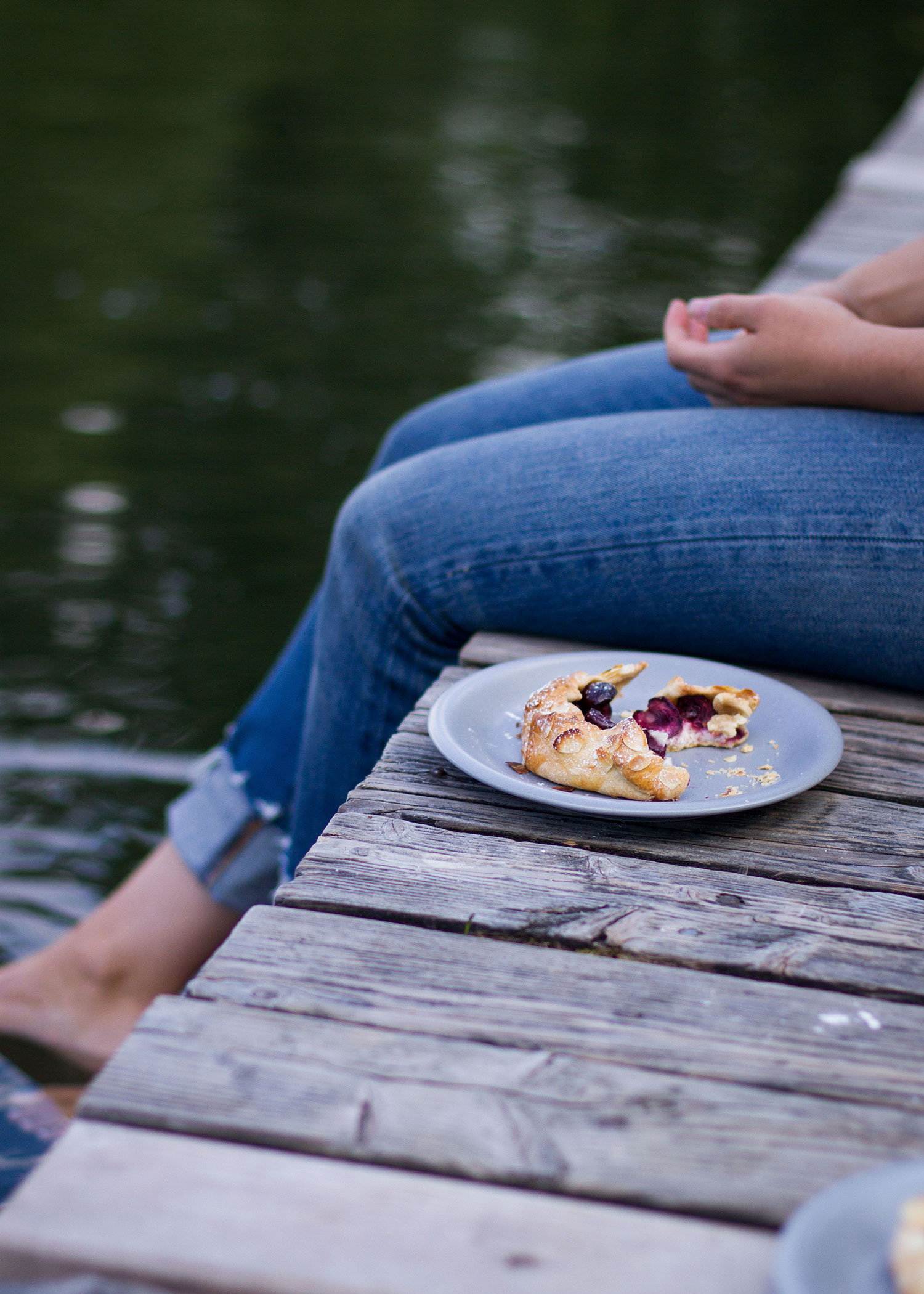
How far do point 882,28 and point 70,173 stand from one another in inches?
431

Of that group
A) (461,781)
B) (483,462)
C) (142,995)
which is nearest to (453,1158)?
(461,781)

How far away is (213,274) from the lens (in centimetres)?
562

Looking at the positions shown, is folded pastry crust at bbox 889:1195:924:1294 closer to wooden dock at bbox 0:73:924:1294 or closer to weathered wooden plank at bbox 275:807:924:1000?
wooden dock at bbox 0:73:924:1294

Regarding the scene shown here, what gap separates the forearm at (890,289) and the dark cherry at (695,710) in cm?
60

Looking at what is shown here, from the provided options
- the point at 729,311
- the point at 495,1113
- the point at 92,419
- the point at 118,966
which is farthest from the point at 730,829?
the point at 92,419

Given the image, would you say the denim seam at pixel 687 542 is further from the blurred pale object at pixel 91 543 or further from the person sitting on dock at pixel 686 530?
the blurred pale object at pixel 91 543

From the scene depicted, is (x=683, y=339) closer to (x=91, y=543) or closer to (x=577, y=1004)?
(x=577, y=1004)

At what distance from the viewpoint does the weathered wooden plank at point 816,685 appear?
131 centimetres

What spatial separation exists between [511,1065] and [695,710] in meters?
0.47

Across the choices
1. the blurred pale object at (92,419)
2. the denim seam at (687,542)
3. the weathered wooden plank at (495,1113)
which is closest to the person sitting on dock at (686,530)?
the denim seam at (687,542)

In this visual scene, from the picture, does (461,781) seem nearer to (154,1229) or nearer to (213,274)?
(154,1229)

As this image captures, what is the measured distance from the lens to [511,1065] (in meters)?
0.77

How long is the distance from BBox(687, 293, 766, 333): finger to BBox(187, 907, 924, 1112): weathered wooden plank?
78cm

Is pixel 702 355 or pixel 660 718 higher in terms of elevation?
pixel 702 355
